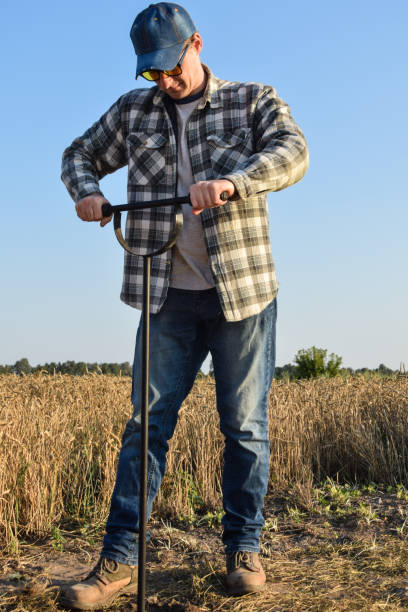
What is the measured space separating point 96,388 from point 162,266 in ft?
14.5

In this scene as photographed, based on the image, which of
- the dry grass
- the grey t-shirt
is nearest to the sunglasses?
the grey t-shirt

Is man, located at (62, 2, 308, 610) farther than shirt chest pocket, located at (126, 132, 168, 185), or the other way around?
shirt chest pocket, located at (126, 132, 168, 185)

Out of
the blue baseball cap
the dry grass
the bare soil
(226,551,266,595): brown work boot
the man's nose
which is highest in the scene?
the blue baseball cap

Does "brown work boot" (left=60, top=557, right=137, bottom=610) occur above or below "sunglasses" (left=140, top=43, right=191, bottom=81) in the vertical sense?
below

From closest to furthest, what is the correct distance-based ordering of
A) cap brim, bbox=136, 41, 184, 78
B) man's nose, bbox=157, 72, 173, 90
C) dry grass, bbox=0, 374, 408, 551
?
cap brim, bbox=136, 41, 184, 78
man's nose, bbox=157, 72, 173, 90
dry grass, bbox=0, 374, 408, 551

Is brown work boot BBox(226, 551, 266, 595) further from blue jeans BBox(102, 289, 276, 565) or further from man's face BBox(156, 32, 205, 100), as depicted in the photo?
man's face BBox(156, 32, 205, 100)

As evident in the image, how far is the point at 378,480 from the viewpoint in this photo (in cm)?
511

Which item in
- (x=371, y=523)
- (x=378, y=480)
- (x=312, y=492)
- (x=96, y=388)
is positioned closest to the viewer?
(x=371, y=523)

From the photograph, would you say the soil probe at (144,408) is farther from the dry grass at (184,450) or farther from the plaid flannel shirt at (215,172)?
the dry grass at (184,450)

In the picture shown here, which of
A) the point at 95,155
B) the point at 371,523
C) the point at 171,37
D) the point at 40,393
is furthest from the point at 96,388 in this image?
the point at 171,37

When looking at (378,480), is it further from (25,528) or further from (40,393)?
(40,393)

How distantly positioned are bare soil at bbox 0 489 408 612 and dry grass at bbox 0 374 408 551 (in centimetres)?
21

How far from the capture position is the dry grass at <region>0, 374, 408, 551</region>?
12.2 feet

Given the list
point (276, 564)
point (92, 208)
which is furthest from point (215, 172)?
point (276, 564)
